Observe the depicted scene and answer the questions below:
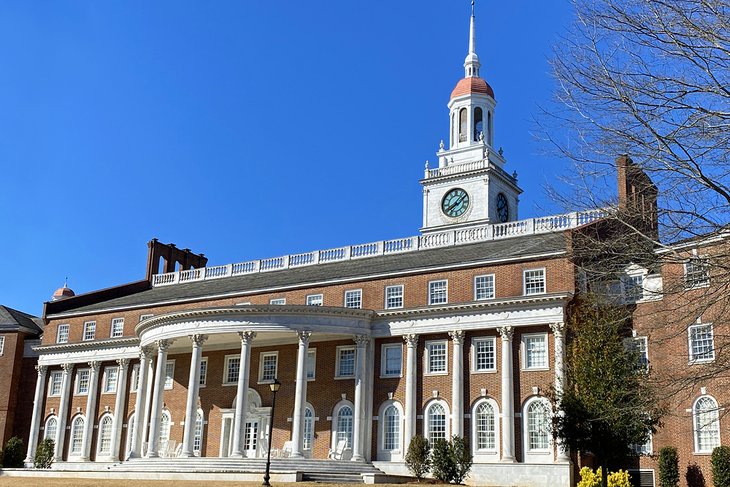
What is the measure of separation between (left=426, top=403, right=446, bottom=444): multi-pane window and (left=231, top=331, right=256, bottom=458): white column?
31.2 ft

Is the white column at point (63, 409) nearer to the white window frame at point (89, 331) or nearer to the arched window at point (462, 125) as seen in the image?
the white window frame at point (89, 331)

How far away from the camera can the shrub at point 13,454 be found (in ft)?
188

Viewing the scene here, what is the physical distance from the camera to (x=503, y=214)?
213ft

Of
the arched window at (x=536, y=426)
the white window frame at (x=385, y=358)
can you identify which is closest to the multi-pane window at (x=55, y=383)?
the white window frame at (x=385, y=358)

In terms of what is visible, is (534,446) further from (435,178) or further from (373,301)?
(435,178)

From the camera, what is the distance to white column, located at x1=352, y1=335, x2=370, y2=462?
145ft

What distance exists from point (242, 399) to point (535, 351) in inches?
597

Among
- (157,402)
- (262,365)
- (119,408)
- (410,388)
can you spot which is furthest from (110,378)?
(410,388)

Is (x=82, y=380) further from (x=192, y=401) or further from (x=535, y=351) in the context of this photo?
(x=535, y=351)

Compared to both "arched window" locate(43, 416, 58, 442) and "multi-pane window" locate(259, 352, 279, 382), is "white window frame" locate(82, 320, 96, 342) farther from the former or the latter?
"multi-pane window" locate(259, 352, 279, 382)

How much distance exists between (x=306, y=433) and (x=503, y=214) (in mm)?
25656

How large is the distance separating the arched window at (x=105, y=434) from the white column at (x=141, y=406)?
7.47 m

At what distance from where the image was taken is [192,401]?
1767 inches

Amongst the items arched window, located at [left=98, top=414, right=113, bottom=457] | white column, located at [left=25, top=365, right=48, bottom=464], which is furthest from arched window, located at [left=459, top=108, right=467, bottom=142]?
white column, located at [left=25, top=365, right=48, bottom=464]
